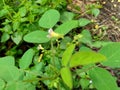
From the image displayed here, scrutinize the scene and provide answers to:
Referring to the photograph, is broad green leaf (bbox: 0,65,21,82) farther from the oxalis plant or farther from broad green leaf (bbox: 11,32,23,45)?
broad green leaf (bbox: 11,32,23,45)

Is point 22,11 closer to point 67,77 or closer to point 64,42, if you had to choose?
point 64,42

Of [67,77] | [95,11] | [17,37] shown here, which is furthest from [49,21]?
[95,11]

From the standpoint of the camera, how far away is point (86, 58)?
1.02 meters

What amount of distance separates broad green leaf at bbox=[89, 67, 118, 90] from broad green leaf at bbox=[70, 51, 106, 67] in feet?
0.63

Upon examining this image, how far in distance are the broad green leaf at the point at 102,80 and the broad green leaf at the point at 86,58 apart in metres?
0.19

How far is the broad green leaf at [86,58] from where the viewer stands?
100cm

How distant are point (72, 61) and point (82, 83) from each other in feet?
2.59

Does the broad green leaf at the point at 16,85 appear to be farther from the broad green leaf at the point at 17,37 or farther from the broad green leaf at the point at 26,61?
the broad green leaf at the point at 17,37

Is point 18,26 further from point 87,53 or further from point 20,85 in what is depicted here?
point 87,53

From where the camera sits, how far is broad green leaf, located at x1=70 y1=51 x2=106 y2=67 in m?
1.00

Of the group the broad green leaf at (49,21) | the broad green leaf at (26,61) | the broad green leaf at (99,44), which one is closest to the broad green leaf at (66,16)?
the broad green leaf at (99,44)

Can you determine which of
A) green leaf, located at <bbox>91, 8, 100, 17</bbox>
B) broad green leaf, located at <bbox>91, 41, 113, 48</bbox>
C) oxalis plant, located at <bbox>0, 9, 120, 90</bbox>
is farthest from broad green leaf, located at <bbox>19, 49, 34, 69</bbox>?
green leaf, located at <bbox>91, 8, 100, 17</bbox>

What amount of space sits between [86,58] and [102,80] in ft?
0.77

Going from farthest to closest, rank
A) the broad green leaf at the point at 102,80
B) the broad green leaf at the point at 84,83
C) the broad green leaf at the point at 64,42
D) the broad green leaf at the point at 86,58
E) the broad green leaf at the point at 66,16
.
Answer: the broad green leaf at the point at 66,16 < the broad green leaf at the point at 64,42 < the broad green leaf at the point at 84,83 < the broad green leaf at the point at 102,80 < the broad green leaf at the point at 86,58
